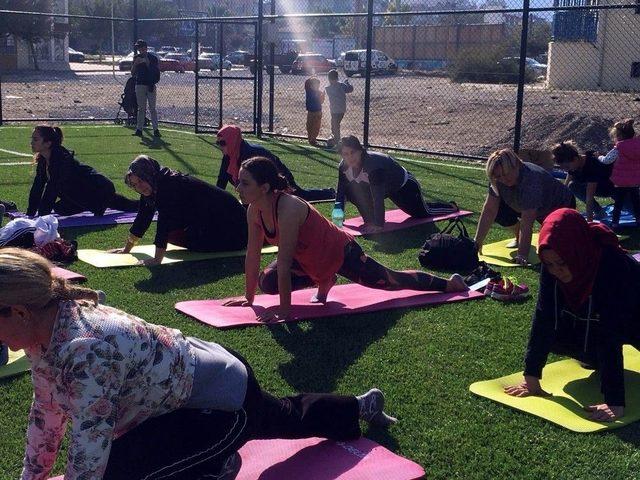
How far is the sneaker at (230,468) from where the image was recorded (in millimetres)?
3193

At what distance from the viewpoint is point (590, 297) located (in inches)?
159

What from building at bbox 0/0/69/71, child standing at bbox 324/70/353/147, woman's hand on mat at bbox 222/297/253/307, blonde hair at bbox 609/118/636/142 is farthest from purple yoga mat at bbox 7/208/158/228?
building at bbox 0/0/69/71

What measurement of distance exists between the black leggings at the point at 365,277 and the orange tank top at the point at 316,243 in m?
0.08

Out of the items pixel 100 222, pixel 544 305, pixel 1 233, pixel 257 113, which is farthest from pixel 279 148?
pixel 544 305

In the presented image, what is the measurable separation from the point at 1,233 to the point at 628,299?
15.4 feet

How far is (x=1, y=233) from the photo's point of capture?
6566 millimetres

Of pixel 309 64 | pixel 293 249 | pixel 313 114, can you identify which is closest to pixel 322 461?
pixel 293 249

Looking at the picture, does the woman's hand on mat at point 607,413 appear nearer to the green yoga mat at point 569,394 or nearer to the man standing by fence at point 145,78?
the green yoga mat at point 569,394

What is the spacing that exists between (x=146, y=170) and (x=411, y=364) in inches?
120

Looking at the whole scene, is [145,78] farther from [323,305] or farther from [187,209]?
[323,305]

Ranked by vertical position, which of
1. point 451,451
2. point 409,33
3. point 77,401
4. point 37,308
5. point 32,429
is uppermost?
point 409,33

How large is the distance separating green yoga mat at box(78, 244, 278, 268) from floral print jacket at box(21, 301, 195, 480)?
4.28 metres

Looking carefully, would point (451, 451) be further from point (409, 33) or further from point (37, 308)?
point (409, 33)

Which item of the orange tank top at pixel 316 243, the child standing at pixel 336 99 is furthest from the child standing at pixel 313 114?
the orange tank top at pixel 316 243
